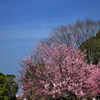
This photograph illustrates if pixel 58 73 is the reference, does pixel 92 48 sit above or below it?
above

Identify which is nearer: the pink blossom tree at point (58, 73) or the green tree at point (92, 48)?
the pink blossom tree at point (58, 73)

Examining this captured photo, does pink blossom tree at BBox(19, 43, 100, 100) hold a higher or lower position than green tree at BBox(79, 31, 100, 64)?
lower

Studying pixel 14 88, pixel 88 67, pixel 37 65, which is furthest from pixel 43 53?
pixel 14 88

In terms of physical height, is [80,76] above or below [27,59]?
below

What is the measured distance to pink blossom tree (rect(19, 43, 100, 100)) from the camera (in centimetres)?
2184

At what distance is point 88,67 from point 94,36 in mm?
32656

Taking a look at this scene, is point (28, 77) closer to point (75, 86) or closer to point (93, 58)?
point (75, 86)

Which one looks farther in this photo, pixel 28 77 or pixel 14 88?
pixel 14 88

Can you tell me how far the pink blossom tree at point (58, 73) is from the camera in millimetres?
21844

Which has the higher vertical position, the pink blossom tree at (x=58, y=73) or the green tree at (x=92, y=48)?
the green tree at (x=92, y=48)

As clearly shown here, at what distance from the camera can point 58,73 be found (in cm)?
2181

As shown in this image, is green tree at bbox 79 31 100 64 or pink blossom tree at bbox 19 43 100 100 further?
green tree at bbox 79 31 100 64

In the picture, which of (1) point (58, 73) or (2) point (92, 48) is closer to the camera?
(1) point (58, 73)

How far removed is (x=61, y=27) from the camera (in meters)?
58.2
